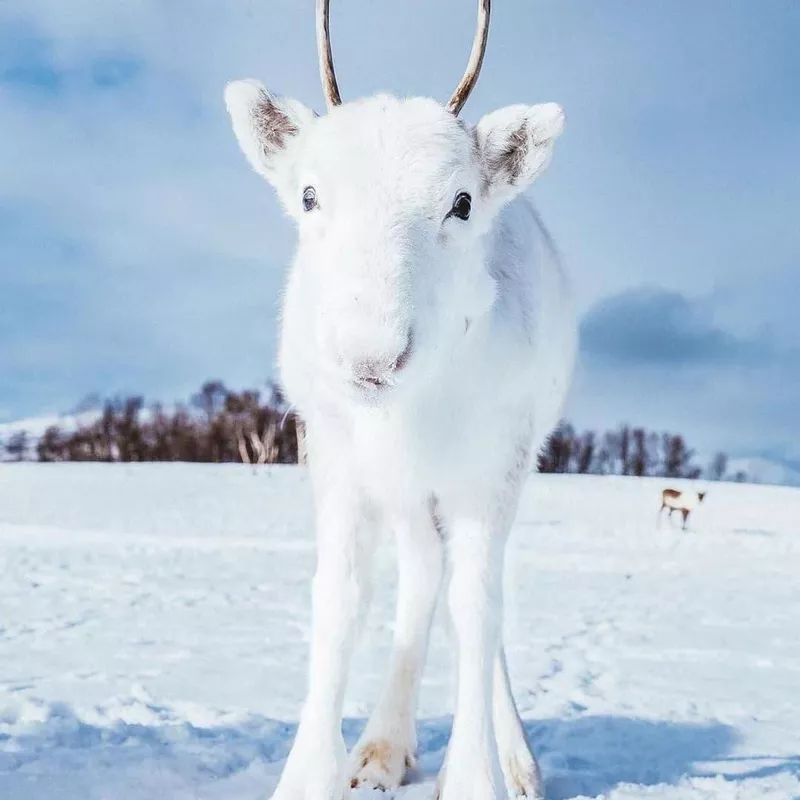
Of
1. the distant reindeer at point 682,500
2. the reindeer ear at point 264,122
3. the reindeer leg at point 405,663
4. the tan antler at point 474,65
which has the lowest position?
the reindeer leg at point 405,663

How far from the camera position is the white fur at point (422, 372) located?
8.59 ft

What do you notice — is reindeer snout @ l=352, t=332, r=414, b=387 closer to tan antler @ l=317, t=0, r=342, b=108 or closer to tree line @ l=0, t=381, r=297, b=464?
tan antler @ l=317, t=0, r=342, b=108

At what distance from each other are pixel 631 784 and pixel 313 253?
250 centimetres

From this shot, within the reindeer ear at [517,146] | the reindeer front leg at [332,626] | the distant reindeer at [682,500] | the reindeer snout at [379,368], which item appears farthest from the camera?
the distant reindeer at [682,500]

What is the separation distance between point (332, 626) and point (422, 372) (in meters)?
1.04

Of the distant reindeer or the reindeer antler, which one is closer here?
the reindeer antler

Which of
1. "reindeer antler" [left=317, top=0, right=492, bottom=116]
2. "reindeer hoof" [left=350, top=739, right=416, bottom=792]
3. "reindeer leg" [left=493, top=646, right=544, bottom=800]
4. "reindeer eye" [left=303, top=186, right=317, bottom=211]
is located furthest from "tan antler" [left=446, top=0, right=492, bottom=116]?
"reindeer hoof" [left=350, top=739, right=416, bottom=792]

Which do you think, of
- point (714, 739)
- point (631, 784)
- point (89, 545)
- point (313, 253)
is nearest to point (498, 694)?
point (631, 784)

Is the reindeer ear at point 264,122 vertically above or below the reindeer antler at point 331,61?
below

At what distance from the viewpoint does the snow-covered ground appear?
373 centimetres

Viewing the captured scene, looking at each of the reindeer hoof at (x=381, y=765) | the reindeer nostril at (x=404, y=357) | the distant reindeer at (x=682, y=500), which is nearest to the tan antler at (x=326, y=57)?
the reindeer nostril at (x=404, y=357)

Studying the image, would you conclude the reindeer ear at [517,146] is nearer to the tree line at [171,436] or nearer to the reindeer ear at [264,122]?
the reindeer ear at [264,122]

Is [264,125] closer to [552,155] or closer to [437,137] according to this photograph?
[437,137]

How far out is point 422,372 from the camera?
255 cm
